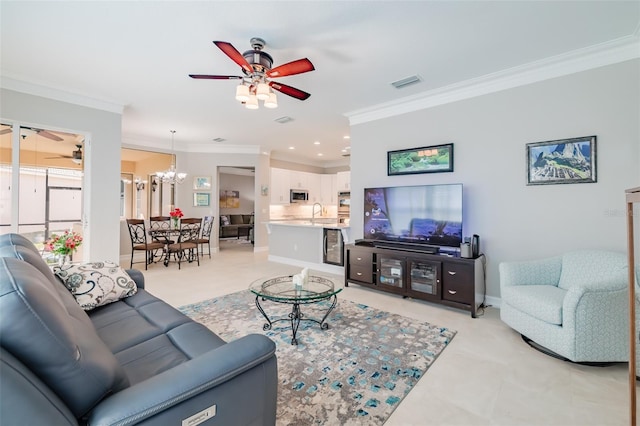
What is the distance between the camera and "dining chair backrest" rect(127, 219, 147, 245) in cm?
567

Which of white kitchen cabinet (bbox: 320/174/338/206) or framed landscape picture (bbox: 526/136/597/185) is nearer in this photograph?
framed landscape picture (bbox: 526/136/597/185)

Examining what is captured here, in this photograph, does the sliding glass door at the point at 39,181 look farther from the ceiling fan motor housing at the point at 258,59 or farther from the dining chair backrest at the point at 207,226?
the ceiling fan motor housing at the point at 258,59

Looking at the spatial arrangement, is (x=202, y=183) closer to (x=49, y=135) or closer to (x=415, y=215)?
(x=49, y=135)

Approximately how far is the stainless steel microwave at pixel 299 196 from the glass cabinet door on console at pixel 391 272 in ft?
16.9

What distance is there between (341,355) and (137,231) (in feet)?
19.1

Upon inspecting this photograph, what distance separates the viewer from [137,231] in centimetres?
629

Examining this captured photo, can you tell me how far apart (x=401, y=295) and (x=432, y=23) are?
10.2 ft

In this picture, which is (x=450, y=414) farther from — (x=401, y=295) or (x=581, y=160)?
(x=581, y=160)

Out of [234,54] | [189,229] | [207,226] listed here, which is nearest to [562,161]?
[234,54]

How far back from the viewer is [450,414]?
1724 mm

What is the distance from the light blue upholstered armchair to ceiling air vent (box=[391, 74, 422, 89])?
2408 mm

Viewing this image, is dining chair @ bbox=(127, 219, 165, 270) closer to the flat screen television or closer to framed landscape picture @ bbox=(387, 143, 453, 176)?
the flat screen television

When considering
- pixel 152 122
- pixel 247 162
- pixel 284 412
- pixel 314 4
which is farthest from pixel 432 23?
pixel 247 162

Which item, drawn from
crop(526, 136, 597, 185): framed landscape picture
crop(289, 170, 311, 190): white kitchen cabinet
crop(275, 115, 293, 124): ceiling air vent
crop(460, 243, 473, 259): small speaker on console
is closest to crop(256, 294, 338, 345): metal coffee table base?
crop(460, 243, 473, 259): small speaker on console
